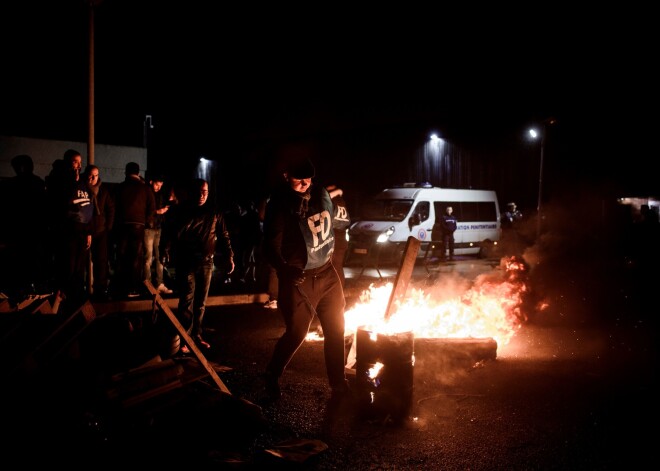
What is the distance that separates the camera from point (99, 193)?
26.9 feet

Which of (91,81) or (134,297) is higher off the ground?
(91,81)

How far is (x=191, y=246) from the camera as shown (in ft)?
20.1

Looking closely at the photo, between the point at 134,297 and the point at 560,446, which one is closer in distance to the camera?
the point at 560,446

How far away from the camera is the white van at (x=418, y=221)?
16.8 m

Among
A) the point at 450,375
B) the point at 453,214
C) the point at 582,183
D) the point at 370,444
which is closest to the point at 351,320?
the point at 450,375

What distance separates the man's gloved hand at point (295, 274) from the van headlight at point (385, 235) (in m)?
11.9

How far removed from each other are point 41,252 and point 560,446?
28.7 ft

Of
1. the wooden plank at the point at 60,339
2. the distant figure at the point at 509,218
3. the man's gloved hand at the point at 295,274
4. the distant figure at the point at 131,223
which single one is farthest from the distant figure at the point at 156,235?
the distant figure at the point at 509,218

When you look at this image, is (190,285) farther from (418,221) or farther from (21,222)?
(418,221)

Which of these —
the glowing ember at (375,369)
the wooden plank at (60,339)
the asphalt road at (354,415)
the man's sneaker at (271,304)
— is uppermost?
the wooden plank at (60,339)

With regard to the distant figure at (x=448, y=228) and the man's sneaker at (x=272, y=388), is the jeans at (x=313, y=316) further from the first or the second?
the distant figure at (x=448, y=228)

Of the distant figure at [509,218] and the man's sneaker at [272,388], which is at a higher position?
the distant figure at [509,218]

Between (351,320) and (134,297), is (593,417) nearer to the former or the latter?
(351,320)

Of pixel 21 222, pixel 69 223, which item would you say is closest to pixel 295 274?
pixel 69 223
